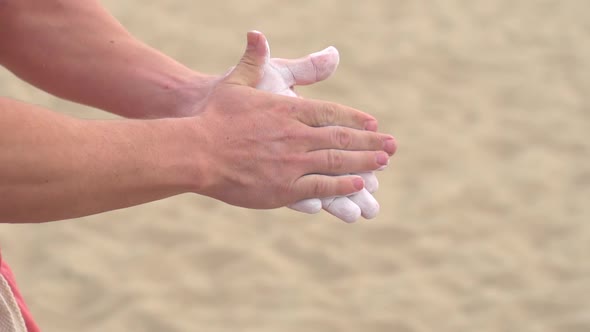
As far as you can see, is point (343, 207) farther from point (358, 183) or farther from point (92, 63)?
point (92, 63)

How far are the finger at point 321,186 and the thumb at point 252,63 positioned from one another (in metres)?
0.19

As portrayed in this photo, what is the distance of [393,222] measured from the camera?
295 cm

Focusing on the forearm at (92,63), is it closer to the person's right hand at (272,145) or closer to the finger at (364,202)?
the person's right hand at (272,145)

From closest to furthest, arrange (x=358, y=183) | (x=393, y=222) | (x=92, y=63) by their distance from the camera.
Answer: (x=358, y=183)
(x=92, y=63)
(x=393, y=222)

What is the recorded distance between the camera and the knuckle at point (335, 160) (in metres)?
1.63

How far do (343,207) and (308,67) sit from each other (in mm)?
277

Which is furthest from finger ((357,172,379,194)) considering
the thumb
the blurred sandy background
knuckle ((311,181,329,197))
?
the blurred sandy background

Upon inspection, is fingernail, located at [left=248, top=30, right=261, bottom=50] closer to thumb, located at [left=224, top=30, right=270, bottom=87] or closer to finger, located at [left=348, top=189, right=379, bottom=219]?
thumb, located at [left=224, top=30, right=270, bottom=87]

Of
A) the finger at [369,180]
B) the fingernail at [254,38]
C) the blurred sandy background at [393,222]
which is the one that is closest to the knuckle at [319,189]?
the finger at [369,180]

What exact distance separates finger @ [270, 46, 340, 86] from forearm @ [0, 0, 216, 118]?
0.39ft

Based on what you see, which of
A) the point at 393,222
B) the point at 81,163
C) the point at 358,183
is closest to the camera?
the point at 81,163

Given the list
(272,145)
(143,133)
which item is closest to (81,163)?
(143,133)

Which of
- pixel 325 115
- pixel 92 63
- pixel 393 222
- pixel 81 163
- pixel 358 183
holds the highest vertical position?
pixel 393 222

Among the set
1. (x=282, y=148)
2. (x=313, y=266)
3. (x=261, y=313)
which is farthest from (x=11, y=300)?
(x=313, y=266)
